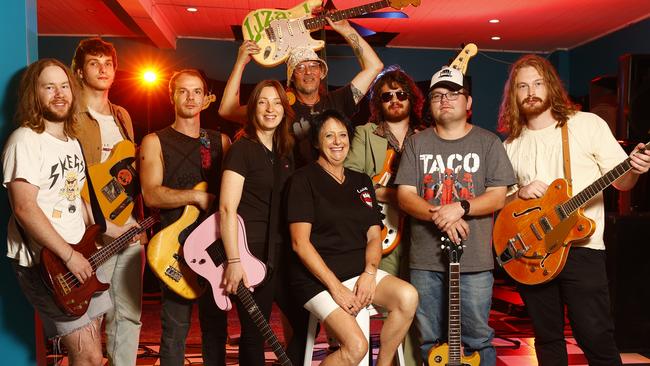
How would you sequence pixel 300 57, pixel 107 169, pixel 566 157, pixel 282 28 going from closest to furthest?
pixel 566 157 → pixel 107 169 → pixel 300 57 → pixel 282 28

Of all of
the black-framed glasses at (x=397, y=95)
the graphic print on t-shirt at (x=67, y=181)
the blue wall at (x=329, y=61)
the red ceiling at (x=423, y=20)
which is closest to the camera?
the graphic print on t-shirt at (x=67, y=181)

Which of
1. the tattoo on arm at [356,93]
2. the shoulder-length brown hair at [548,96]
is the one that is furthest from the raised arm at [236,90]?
the shoulder-length brown hair at [548,96]

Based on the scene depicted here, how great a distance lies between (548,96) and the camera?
3.32 m

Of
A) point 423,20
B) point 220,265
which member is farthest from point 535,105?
point 423,20

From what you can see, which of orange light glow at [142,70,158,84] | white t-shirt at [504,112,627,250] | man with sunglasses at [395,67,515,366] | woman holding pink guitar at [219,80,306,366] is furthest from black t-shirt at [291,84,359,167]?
orange light glow at [142,70,158,84]

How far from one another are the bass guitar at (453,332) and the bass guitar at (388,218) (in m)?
0.44

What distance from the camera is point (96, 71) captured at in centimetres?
371

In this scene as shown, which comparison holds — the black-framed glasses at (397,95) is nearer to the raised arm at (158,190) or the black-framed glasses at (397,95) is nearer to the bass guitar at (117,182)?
the raised arm at (158,190)

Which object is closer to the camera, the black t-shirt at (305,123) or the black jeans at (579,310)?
the black jeans at (579,310)

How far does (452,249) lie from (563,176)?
0.64 metres

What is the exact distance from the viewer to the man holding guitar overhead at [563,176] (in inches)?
127

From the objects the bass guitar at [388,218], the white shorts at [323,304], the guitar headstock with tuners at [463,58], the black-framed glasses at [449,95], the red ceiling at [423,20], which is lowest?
the white shorts at [323,304]

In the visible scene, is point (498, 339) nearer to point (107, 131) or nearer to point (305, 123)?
point (305, 123)

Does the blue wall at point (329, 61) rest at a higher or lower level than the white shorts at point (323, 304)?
higher
